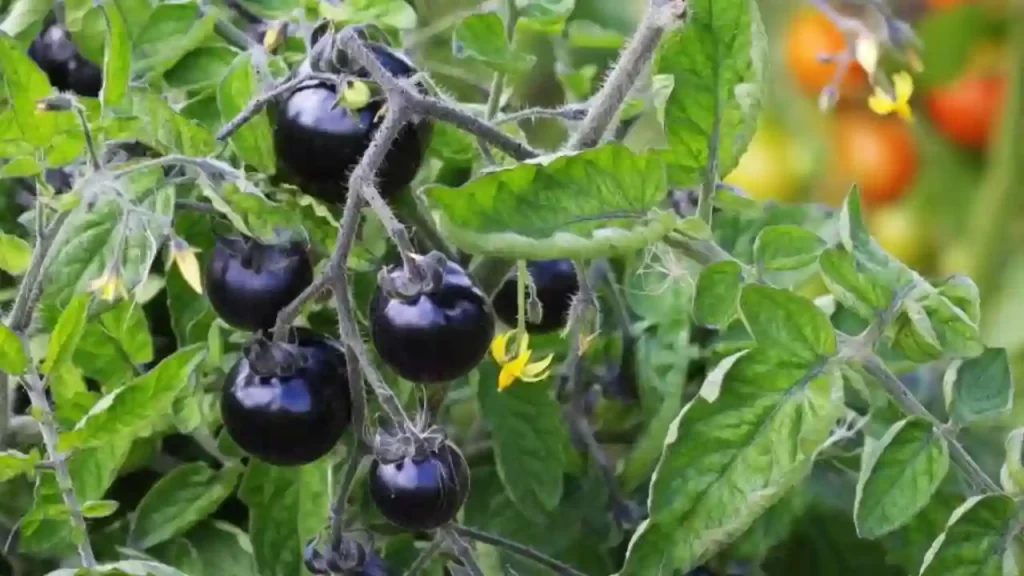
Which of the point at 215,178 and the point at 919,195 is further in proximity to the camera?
the point at 919,195

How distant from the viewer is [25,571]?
49 centimetres

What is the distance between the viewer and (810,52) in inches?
61.0

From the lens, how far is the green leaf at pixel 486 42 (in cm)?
47

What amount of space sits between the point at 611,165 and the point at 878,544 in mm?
330

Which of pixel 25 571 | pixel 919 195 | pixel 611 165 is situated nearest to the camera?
pixel 611 165

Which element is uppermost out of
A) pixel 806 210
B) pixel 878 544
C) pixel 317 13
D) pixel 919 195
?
pixel 317 13

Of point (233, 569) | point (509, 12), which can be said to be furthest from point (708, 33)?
point (233, 569)

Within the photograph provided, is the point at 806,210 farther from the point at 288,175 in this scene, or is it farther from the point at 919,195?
the point at 919,195

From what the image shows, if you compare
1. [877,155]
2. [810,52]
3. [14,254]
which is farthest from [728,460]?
[877,155]

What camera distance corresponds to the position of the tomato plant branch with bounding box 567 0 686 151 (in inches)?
15.5

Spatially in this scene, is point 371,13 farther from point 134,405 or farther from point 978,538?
point 978,538

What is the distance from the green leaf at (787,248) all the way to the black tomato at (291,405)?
0.55 ft

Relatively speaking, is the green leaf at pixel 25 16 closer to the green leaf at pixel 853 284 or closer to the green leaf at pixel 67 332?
the green leaf at pixel 67 332

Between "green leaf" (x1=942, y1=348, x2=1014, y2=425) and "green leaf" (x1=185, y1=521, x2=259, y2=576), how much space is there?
30 cm
